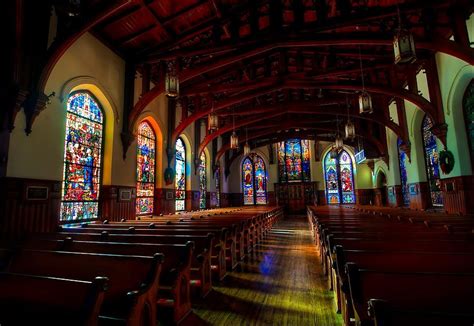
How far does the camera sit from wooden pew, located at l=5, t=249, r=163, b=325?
5.44 ft

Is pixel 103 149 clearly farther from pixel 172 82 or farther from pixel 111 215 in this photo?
pixel 172 82

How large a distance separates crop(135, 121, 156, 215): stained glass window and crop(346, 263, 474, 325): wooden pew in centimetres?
696

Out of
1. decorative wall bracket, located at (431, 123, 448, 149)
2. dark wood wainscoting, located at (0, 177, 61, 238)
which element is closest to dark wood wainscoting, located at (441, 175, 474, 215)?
decorative wall bracket, located at (431, 123, 448, 149)

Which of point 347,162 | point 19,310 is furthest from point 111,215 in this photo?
point 347,162

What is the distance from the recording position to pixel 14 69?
13.1 feet

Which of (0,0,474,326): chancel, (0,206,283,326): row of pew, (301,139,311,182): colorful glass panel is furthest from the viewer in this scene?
(301,139,311,182): colorful glass panel

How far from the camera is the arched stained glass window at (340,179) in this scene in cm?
1634

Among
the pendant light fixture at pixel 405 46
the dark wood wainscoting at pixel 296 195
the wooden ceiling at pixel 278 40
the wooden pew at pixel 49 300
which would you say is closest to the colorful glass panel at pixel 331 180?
the dark wood wainscoting at pixel 296 195

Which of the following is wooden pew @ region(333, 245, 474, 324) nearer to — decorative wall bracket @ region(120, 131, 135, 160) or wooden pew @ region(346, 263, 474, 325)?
wooden pew @ region(346, 263, 474, 325)

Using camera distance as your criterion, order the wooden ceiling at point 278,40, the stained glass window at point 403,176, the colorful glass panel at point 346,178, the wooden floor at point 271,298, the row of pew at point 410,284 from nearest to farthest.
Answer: the row of pew at point 410,284 < the wooden floor at point 271,298 < the wooden ceiling at point 278,40 < the stained glass window at point 403,176 < the colorful glass panel at point 346,178

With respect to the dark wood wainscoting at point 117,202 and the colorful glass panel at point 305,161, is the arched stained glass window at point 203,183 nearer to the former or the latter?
the dark wood wainscoting at point 117,202

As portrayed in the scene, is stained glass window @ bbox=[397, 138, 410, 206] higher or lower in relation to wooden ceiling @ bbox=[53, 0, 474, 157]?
lower

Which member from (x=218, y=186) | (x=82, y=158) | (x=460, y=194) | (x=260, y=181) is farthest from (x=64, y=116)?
(x=260, y=181)

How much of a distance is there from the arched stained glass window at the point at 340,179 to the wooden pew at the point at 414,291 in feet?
51.7
